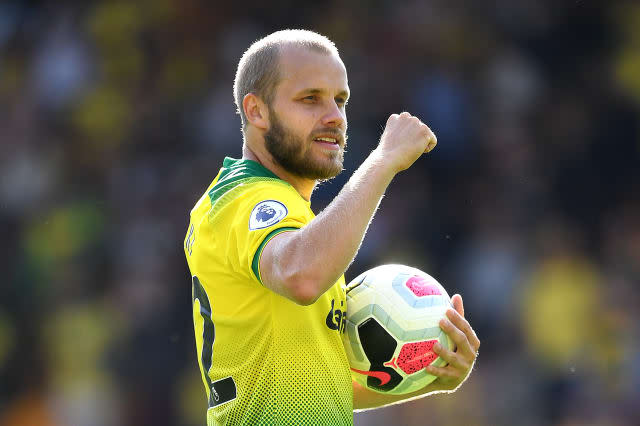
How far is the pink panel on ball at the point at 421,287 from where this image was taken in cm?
336

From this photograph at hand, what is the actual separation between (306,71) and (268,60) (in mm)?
172

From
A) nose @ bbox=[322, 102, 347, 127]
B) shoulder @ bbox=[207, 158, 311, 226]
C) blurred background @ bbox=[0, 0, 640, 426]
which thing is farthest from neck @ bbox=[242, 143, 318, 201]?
blurred background @ bbox=[0, 0, 640, 426]

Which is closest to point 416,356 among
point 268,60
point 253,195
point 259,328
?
point 259,328

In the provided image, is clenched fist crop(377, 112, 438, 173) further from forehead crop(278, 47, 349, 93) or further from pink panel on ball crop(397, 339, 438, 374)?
pink panel on ball crop(397, 339, 438, 374)

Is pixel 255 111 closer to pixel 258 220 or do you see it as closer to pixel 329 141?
pixel 329 141

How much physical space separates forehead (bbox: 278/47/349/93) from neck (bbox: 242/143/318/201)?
264 millimetres

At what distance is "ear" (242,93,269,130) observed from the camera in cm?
344

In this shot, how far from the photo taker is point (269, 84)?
11.2 feet

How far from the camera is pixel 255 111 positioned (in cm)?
350

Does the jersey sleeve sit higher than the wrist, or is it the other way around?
the wrist

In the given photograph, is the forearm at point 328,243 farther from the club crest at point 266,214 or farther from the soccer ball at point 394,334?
the soccer ball at point 394,334
